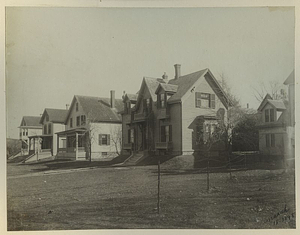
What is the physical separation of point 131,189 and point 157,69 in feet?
9.45

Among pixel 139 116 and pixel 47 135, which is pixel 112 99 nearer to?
pixel 139 116

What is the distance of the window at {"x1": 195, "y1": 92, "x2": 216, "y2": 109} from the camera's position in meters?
6.92

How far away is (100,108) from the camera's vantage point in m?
7.51

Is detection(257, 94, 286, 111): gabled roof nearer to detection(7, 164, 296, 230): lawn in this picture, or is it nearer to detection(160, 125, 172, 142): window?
detection(7, 164, 296, 230): lawn

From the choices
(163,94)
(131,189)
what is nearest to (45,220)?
(131,189)

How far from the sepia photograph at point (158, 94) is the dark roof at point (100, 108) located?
15cm

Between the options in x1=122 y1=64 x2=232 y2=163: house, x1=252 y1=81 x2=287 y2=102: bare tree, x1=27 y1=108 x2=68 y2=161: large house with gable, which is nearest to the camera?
x1=252 y1=81 x2=287 y2=102: bare tree

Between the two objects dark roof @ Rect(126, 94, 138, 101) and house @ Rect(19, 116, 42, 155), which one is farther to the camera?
dark roof @ Rect(126, 94, 138, 101)

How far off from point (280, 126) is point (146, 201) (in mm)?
3579

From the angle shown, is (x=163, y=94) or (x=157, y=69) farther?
(x=163, y=94)

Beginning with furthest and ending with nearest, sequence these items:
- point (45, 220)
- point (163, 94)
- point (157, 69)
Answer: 1. point (163, 94)
2. point (157, 69)
3. point (45, 220)

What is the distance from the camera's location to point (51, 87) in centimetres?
658

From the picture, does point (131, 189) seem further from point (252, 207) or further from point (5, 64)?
point (5, 64)

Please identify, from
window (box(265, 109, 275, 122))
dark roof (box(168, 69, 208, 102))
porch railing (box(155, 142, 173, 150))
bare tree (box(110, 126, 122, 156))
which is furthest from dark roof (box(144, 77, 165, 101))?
window (box(265, 109, 275, 122))
